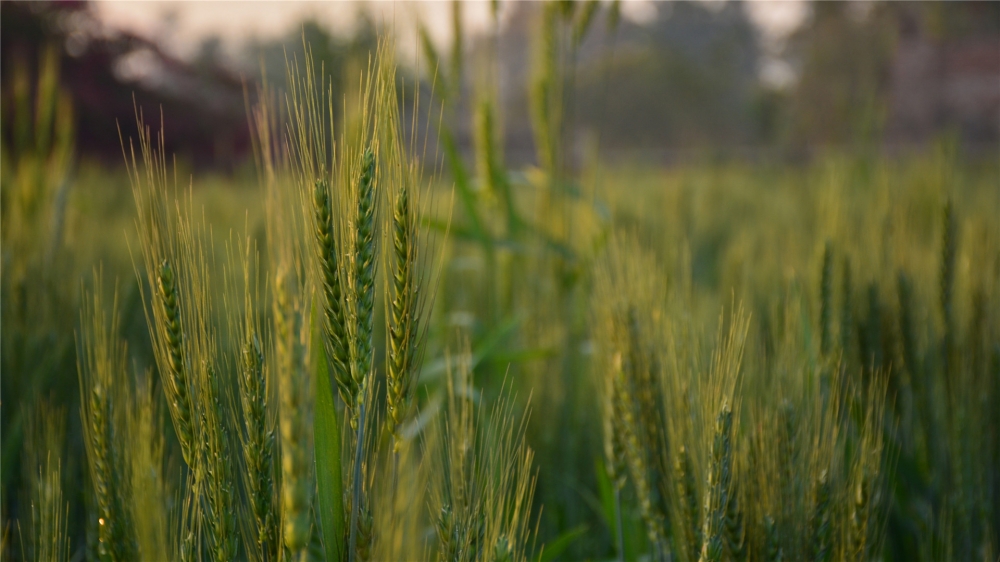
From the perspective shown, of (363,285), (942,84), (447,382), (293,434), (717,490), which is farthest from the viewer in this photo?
(942,84)

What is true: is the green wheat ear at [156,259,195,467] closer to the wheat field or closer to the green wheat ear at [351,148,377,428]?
the wheat field

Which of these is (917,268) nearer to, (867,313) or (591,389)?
(867,313)

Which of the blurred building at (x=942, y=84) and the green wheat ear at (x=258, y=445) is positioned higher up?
the blurred building at (x=942, y=84)

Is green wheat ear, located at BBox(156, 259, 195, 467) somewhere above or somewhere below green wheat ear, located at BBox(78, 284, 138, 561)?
above

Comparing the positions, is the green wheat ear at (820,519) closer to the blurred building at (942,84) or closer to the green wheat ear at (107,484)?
the green wheat ear at (107,484)

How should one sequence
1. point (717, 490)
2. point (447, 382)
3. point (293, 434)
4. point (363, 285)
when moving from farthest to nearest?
point (447, 382), point (717, 490), point (363, 285), point (293, 434)

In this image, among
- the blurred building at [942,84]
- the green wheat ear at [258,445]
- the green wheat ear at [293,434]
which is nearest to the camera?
the green wheat ear at [293,434]

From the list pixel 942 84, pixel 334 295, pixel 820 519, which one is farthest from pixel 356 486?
pixel 942 84

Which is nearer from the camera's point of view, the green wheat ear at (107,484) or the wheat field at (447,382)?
the wheat field at (447,382)

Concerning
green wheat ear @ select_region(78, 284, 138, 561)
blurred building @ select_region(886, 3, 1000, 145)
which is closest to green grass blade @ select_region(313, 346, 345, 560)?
green wheat ear @ select_region(78, 284, 138, 561)

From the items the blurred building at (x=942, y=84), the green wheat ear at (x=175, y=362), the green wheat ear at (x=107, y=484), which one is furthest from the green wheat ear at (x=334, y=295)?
the blurred building at (x=942, y=84)

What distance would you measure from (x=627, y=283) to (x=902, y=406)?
28.7 inches

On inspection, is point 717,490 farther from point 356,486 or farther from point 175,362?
point 175,362

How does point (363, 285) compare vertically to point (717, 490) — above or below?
above
